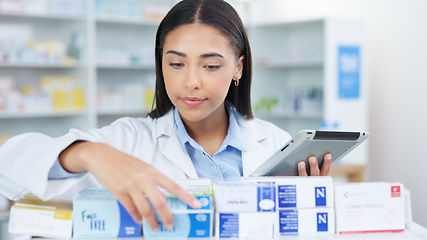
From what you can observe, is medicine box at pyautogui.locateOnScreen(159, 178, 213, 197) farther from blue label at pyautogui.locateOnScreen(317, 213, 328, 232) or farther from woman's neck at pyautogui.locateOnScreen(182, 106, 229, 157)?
woman's neck at pyautogui.locateOnScreen(182, 106, 229, 157)

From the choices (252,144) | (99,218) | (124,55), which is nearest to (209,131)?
(252,144)

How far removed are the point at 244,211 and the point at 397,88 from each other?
489 cm

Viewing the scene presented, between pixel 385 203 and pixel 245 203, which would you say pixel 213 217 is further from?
pixel 385 203

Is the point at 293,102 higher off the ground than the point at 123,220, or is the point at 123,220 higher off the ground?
the point at 293,102

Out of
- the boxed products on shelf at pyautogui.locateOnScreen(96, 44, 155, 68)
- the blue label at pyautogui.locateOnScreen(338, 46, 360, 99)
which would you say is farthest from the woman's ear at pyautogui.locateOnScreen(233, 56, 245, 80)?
the boxed products on shelf at pyautogui.locateOnScreen(96, 44, 155, 68)

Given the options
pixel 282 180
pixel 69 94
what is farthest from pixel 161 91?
pixel 69 94

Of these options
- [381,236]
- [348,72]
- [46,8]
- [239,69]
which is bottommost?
[381,236]

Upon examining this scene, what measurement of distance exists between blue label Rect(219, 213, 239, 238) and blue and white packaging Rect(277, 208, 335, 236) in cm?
8

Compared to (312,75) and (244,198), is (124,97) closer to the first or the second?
(312,75)

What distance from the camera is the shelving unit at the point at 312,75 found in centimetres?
531

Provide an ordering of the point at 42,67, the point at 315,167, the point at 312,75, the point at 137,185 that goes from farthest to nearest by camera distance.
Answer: the point at 312,75
the point at 42,67
the point at 315,167
the point at 137,185

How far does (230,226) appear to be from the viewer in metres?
0.92

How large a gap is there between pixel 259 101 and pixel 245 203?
5311mm

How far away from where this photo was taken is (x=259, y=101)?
620cm
